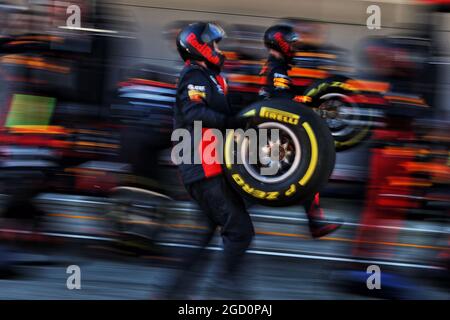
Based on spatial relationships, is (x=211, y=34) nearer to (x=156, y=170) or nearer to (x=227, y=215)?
(x=227, y=215)

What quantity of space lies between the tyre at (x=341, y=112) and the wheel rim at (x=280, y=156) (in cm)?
125

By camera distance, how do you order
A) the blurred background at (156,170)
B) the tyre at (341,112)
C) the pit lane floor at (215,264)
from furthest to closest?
the tyre at (341,112) < the blurred background at (156,170) < the pit lane floor at (215,264)

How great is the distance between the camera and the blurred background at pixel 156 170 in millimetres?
5805

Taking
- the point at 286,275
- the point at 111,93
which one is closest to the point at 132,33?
the point at 111,93

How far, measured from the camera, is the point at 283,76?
6102 mm

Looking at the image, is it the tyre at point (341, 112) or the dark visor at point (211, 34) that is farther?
the tyre at point (341, 112)

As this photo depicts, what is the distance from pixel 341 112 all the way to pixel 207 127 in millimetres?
1575

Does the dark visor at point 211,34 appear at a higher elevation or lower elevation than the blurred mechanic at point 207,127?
higher

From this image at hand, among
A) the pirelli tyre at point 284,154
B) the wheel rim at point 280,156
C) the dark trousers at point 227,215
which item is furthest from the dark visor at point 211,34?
the dark trousers at point 227,215

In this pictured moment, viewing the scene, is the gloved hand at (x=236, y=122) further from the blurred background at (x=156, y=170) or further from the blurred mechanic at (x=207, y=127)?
the blurred background at (x=156, y=170)

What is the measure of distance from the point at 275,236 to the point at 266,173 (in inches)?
87.1

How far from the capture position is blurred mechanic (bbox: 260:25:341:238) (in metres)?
5.85

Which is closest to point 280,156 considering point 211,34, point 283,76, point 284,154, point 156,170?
point 284,154

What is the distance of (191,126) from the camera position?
4953 millimetres
